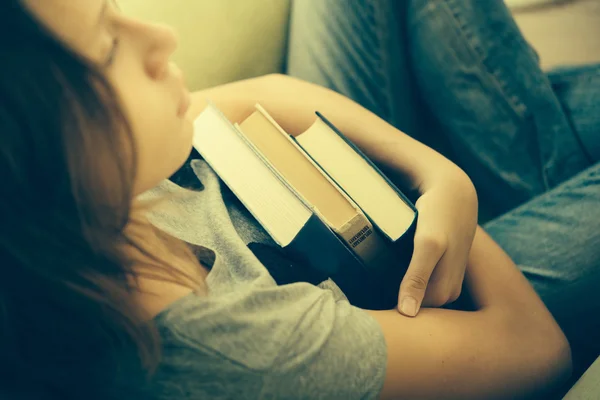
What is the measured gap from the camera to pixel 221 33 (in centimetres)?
79

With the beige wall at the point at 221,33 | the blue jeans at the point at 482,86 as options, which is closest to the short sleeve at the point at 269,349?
the blue jeans at the point at 482,86

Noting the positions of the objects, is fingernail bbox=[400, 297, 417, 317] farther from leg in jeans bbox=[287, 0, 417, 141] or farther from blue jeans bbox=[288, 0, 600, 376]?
leg in jeans bbox=[287, 0, 417, 141]

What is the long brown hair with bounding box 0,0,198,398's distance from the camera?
318 mm

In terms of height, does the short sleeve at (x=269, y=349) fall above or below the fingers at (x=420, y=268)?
above

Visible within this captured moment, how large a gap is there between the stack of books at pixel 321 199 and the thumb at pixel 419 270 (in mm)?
29

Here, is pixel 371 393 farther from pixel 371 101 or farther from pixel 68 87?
pixel 371 101

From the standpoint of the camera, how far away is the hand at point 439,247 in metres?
0.51

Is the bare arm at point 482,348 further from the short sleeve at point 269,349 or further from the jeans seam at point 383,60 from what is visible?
the jeans seam at point 383,60

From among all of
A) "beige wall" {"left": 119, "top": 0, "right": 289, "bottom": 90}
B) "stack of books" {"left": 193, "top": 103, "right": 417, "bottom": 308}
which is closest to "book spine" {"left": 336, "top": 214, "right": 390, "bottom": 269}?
"stack of books" {"left": 193, "top": 103, "right": 417, "bottom": 308}

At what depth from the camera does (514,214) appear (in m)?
0.73

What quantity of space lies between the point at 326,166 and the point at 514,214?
0.36 meters

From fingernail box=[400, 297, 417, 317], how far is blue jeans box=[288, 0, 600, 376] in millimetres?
290

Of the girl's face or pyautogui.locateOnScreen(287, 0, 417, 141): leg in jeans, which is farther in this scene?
pyautogui.locateOnScreen(287, 0, 417, 141): leg in jeans

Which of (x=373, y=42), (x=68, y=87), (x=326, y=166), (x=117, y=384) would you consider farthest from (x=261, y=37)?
(x=117, y=384)
